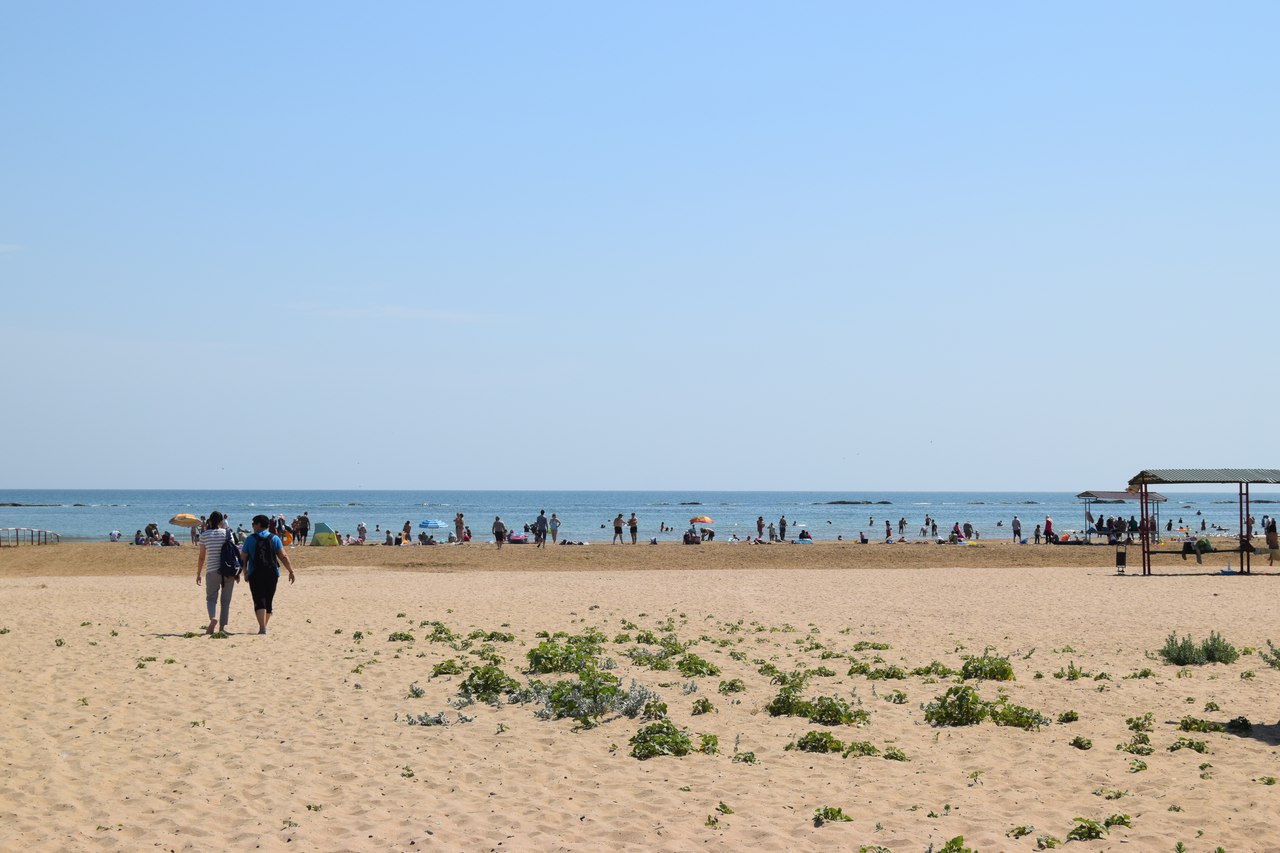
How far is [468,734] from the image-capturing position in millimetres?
9781

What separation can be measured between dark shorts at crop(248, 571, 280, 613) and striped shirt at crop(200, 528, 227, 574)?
0.51m

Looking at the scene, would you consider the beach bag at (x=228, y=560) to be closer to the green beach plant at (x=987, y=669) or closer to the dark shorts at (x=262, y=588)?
the dark shorts at (x=262, y=588)

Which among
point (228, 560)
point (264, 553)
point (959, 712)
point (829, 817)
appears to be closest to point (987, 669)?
point (959, 712)

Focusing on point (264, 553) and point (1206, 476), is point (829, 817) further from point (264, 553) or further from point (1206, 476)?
point (1206, 476)

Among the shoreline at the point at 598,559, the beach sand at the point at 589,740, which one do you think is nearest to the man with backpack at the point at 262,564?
the beach sand at the point at 589,740

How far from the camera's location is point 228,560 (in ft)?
51.1

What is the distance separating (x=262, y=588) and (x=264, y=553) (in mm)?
522

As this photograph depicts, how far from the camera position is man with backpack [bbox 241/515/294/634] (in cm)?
1549

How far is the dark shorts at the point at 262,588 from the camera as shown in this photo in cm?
1555

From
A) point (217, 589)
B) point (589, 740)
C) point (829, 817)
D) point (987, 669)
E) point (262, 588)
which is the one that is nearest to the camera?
point (829, 817)

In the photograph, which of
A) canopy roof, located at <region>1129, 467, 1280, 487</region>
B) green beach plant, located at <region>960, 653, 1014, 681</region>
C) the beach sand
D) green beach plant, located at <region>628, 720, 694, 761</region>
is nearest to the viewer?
the beach sand

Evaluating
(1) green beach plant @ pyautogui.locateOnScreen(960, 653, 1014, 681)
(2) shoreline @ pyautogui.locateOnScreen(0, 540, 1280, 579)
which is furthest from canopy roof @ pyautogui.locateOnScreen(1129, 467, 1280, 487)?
(1) green beach plant @ pyautogui.locateOnScreen(960, 653, 1014, 681)

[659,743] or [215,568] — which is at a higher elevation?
[215,568]

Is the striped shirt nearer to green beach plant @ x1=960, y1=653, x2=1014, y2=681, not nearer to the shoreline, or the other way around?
green beach plant @ x1=960, y1=653, x2=1014, y2=681
